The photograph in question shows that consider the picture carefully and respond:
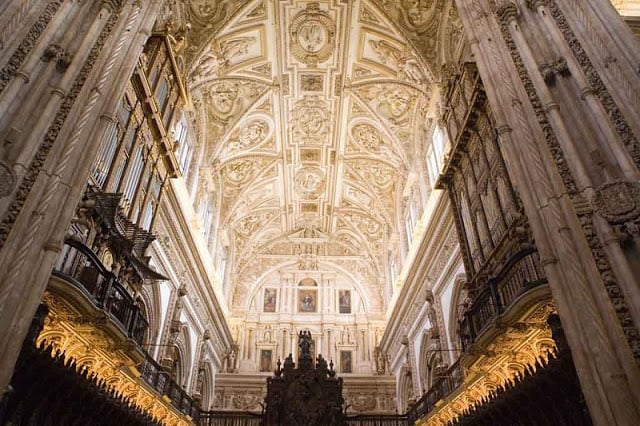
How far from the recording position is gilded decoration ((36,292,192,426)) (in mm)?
7605

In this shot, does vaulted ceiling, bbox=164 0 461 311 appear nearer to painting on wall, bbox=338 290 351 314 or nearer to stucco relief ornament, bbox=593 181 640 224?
painting on wall, bbox=338 290 351 314

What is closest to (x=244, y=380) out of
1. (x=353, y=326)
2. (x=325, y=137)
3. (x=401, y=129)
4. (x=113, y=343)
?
(x=353, y=326)

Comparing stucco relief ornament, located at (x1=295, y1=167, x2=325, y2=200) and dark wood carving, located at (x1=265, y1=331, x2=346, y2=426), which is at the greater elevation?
stucco relief ornament, located at (x1=295, y1=167, x2=325, y2=200)

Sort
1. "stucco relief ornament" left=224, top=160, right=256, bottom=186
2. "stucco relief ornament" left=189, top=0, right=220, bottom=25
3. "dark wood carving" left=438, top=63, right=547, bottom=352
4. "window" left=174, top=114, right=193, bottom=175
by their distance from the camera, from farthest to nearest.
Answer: "stucco relief ornament" left=224, top=160, right=256, bottom=186
"window" left=174, top=114, right=193, bottom=175
"stucco relief ornament" left=189, top=0, right=220, bottom=25
"dark wood carving" left=438, top=63, right=547, bottom=352

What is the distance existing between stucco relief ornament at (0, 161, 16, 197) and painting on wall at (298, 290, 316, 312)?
22.4 meters

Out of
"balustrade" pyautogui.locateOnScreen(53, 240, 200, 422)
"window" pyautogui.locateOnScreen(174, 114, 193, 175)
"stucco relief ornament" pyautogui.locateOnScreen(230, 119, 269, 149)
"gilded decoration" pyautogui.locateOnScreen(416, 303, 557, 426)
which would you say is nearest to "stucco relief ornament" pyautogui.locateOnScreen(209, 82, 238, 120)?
"stucco relief ornament" pyautogui.locateOnScreen(230, 119, 269, 149)

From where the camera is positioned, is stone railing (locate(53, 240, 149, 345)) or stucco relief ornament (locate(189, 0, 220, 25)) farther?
stucco relief ornament (locate(189, 0, 220, 25))

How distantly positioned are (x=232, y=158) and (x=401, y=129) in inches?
320

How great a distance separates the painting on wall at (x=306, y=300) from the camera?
1084 inches

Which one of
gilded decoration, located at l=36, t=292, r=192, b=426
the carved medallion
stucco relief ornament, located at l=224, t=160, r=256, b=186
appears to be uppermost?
the carved medallion

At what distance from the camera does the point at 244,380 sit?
23969 millimetres

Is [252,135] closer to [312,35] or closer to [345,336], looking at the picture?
[312,35]

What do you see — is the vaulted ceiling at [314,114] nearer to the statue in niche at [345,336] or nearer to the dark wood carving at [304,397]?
the statue in niche at [345,336]

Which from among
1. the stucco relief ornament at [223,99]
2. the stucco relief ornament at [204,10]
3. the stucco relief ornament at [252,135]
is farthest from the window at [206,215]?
the stucco relief ornament at [204,10]
